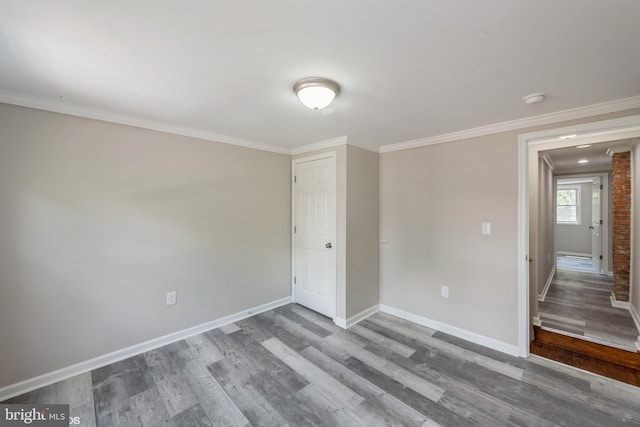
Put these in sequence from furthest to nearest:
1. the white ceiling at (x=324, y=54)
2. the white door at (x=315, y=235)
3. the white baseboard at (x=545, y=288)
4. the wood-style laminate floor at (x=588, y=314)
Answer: the white baseboard at (x=545, y=288) < the white door at (x=315, y=235) < the wood-style laminate floor at (x=588, y=314) < the white ceiling at (x=324, y=54)

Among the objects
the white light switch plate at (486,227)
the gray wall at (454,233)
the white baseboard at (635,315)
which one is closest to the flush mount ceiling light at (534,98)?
the gray wall at (454,233)

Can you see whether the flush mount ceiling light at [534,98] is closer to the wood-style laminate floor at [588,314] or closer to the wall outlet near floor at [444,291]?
the wall outlet near floor at [444,291]

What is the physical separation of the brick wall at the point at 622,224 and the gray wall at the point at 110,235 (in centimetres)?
508

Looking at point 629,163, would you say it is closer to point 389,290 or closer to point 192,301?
point 389,290

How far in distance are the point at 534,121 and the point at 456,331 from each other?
224 centimetres

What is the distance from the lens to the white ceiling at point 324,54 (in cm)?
Result: 112

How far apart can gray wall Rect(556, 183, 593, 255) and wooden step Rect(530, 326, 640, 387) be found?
19.3 ft

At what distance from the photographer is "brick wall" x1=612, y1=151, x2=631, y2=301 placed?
3.61 metres

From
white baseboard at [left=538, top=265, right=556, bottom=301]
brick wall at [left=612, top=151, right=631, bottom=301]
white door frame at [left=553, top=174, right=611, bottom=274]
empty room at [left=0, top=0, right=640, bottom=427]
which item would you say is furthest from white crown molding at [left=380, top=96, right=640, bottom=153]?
white door frame at [left=553, top=174, right=611, bottom=274]

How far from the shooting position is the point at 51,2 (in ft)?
3.53

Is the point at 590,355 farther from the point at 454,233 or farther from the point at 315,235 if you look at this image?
the point at 315,235

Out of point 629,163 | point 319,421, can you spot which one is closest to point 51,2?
point 319,421

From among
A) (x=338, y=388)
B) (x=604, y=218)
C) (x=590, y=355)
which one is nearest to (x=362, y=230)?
(x=338, y=388)

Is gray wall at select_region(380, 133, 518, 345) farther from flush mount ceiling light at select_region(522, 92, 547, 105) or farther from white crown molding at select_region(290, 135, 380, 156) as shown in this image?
flush mount ceiling light at select_region(522, 92, 547, 105)
